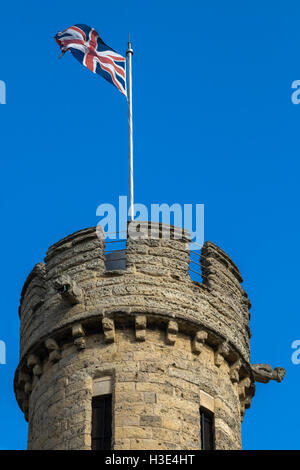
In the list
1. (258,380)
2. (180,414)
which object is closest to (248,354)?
(258,380)

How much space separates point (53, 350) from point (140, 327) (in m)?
1.76

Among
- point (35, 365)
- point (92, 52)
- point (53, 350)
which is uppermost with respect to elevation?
point (92, 52)

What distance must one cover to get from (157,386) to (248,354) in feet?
10.5

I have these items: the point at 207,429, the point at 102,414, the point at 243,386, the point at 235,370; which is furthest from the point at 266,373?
Answer: the point at 102,414

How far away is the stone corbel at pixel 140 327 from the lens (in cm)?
2584

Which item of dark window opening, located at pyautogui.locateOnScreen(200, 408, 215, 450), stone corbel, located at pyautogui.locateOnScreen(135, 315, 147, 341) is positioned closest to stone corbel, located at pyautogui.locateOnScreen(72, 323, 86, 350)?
stone corbel, located at pyautogui.locateOnScreen(135, 315, 147, 341)

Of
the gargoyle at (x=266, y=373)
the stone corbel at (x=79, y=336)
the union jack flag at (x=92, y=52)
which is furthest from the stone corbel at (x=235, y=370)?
the union jack flag at (x=92, y=52)

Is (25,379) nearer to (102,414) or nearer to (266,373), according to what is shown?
(102,414)

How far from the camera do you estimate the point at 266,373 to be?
28.5 m

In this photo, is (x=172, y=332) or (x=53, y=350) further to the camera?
(x=53, y=350)

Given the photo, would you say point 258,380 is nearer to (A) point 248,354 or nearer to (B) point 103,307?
(A) point 248,354

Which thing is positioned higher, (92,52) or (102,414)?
(92,52)

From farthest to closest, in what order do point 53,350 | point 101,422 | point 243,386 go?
point 243,386, point 53,350, point 101,422
